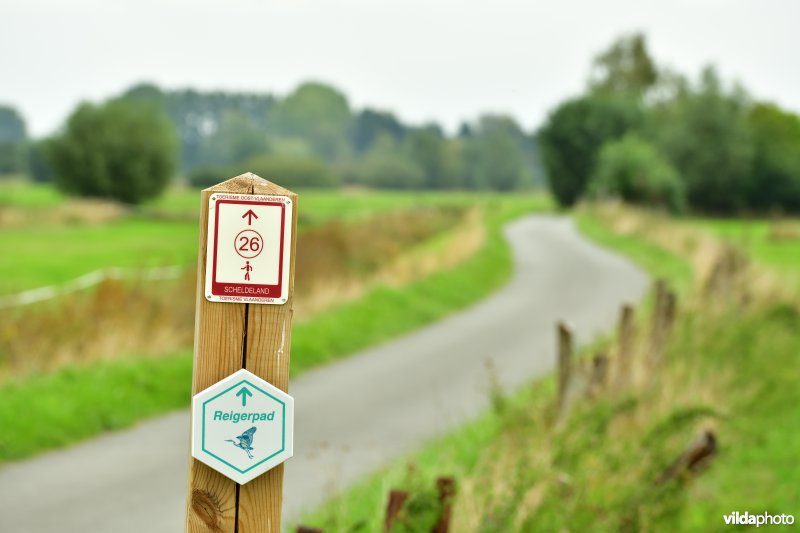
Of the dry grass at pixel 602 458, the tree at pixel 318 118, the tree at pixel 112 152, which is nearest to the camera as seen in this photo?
the dry grass at pixel 602 458

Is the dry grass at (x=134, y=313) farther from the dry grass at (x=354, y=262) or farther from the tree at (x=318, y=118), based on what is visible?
the tree at (x=318, y=118)

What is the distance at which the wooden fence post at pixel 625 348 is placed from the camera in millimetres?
8711

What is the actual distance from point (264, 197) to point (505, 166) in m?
119

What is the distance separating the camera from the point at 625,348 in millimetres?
8750

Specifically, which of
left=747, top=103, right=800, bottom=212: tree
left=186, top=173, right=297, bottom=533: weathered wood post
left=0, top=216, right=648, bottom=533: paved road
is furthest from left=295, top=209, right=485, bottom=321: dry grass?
left=747, top=103, right=800, bottom=212: tree

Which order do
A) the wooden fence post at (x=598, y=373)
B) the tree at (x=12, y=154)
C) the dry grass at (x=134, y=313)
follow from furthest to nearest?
1. the tree at (x=12, y=154)
2. the dry grass at (x=134, y=313)
3. the wooden fence post at (x=598, y=373)

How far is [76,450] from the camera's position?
9.21 meters

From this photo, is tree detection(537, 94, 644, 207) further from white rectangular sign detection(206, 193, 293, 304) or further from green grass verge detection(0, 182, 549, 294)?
white rectangular sign detection(206, 193, 293, 304)

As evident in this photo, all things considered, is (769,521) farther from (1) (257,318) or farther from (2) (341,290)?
(2) (341,290)

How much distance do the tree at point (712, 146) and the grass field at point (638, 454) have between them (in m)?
57.0

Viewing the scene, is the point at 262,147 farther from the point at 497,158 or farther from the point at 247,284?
the point at 247,284

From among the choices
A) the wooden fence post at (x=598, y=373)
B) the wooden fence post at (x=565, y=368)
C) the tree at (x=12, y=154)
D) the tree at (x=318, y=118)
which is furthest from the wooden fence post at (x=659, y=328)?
the tree at (x=12, y=154)

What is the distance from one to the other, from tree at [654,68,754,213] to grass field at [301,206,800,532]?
57.0 meters

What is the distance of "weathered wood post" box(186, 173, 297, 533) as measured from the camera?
8.57ft
